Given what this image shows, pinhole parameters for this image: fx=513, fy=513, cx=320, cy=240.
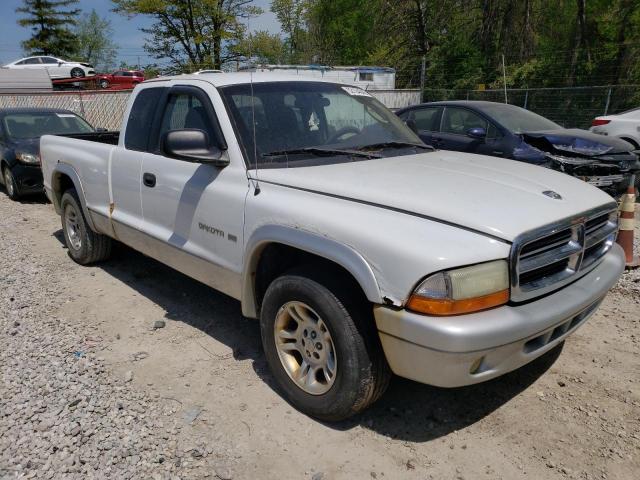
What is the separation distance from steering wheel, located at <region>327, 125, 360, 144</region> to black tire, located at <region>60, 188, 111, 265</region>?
307cm

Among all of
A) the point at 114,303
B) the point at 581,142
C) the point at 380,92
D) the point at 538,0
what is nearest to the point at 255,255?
the point at 114,303

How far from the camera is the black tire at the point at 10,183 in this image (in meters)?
9.24

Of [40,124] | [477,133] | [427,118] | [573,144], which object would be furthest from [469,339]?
[40,124]

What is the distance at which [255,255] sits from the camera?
310 centimetres

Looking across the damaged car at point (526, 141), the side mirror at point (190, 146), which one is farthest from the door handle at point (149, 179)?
the damaged car at point (526, 141)

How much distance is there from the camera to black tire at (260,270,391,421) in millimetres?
2588

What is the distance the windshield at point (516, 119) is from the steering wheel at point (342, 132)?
474 centimetres

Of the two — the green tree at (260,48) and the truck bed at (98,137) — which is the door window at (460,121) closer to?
the green tree at (260,48)

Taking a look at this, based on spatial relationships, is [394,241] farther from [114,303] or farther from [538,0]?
[538,0]

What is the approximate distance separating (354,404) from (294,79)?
2.44 meters

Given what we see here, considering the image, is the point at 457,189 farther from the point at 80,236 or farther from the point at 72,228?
the point at 72,228

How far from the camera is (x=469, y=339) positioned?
7.36ft

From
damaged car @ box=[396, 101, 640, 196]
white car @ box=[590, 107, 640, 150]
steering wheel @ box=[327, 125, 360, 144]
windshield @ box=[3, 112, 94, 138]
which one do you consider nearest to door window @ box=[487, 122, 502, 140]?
damaged car @ box=[396, 101, 640, 196]

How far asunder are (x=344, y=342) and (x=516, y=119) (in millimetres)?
6747
